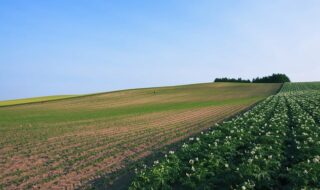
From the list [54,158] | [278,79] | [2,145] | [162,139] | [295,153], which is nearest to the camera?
[295,153]

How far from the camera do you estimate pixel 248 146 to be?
42.4 ft

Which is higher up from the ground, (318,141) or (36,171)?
(318,141)

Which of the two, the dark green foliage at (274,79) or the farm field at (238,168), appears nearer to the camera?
the farm field at (238,168)

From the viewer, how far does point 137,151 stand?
1625cm

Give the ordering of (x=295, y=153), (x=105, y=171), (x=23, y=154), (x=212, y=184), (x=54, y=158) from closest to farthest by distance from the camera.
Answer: (x=212, y=184)
(x=295, y=153)
(x=105, y=171)
(x=54, y=158)
(x=23, y=154)

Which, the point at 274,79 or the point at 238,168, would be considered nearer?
the point at 238,168

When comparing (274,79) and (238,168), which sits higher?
(274,79)

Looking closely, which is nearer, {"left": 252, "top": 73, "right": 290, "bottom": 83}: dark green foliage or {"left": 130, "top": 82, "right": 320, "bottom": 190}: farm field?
{"left": 130, "top": 82, "right": 320, "bottom": 190}: farm field

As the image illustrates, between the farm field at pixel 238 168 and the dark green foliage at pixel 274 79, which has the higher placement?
the dark green foliage at pixel 274 79

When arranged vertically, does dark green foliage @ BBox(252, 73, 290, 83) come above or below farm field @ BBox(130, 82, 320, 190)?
above

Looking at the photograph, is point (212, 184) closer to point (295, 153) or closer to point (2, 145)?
point (295, 153)

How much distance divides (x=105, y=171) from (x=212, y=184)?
17.3 ft

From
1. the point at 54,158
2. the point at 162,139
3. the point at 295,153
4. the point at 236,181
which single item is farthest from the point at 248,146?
the point at 54,158

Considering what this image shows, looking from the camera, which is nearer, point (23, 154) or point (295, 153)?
point (295, 153)
